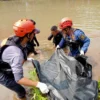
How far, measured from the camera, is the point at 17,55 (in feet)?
10.1

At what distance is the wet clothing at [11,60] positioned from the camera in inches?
121

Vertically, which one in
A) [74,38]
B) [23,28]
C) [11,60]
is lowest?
[74,38]

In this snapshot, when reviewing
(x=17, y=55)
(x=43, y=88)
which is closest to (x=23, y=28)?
(x=17, y=55)

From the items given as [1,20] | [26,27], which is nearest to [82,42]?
[26,27]

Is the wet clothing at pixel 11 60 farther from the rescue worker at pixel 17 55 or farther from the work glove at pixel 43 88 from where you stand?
the work glove at pixel 43 88

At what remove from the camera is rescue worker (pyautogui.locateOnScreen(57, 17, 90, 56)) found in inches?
186

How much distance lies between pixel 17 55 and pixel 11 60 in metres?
0.12

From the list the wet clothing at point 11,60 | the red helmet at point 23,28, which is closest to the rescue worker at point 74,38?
the red helmet at point 23,28

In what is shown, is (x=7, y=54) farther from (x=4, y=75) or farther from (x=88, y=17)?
(x=88, y=17)

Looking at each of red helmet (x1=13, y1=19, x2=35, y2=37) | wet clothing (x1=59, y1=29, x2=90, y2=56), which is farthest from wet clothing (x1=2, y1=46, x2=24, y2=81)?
wet clothing (x1=59, y1=29, x2=90, y2=56)

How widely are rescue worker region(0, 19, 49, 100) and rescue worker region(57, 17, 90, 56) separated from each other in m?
1.48

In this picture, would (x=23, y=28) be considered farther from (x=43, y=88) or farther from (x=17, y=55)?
(x=43, y=88)

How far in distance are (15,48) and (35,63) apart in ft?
2.23

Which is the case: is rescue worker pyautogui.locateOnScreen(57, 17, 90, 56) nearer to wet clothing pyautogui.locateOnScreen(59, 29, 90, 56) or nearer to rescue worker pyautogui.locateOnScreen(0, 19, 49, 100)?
wet clothing pyautogui.locateOnScreen(59, 29, 90, 56)
